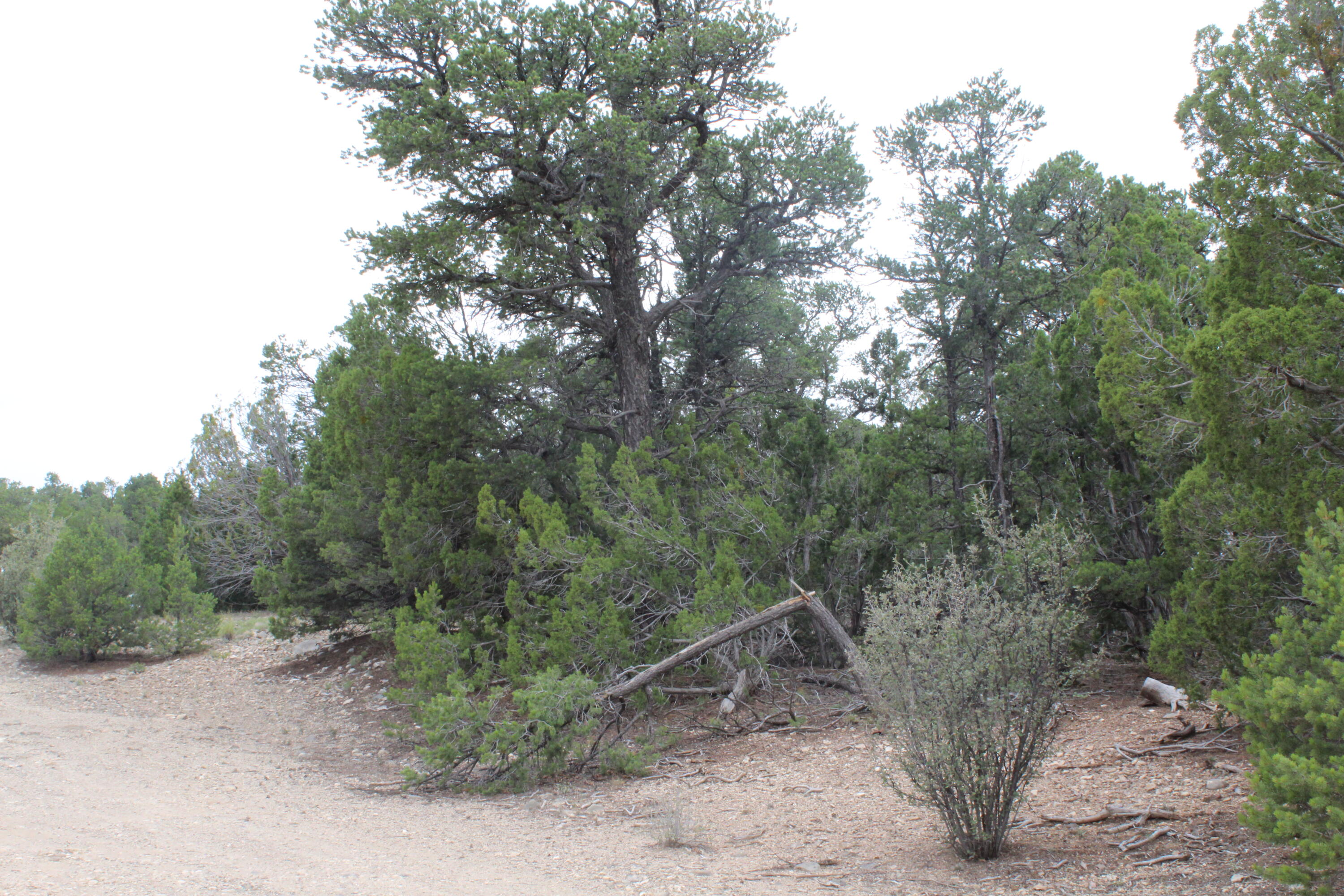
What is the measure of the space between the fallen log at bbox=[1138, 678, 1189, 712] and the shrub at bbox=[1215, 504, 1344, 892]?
15.1 ft

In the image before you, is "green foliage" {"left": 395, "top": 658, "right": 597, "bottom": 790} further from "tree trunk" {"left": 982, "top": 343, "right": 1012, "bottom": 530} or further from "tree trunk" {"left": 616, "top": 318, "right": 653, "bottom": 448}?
"tree trunk" {"left": 982, "top": 343, "right": 1012, "bottom": 530}

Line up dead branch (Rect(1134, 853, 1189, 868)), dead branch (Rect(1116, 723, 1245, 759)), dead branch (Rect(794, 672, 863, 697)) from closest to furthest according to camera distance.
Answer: dead branch (Rect(1134, 853, 1189, 868)), dead branch (Rect(1116, 723, 1245, 759)), dead branch (Rect(794, 672, 863, 697))

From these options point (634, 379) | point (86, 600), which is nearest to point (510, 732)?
point (634, 379)

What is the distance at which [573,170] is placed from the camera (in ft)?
37.8

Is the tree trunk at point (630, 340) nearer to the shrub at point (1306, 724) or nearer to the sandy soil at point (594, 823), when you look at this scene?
the sandy soil at point (594, 823)

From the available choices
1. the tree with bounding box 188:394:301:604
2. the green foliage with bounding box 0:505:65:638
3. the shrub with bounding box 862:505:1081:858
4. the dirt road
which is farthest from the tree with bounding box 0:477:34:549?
the shrub with bounding box 862:505:1081:858

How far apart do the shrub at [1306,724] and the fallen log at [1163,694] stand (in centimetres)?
460

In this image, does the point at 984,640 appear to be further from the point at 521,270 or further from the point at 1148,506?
the point at 521,270

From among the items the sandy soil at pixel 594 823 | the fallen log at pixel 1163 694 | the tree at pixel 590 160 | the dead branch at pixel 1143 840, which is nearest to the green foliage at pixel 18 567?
the sandy soil at pixel 594 823

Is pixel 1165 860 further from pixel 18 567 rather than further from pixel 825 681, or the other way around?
pixel 18 567

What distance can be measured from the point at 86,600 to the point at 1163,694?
1853 centimetres

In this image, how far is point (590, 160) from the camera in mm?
11234

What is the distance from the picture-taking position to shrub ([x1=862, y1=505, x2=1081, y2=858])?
4.79 metres

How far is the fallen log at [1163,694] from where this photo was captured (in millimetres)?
8039
